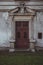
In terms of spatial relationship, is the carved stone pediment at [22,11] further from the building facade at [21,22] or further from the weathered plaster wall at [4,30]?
the weathered plaster wall at [4,30]

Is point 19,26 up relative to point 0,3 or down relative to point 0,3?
down

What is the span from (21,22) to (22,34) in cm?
91

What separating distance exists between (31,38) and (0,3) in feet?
11.2

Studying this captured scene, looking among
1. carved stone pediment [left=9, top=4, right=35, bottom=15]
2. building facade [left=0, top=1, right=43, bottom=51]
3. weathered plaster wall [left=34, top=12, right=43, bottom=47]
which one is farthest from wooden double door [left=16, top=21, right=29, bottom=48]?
carved stone pediment [left=9, top=4, right=35, bottom=15]

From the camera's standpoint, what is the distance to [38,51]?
18.0 meters

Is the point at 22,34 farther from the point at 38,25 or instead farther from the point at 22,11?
the point at 22,11

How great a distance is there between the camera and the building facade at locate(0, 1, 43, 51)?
18.2m

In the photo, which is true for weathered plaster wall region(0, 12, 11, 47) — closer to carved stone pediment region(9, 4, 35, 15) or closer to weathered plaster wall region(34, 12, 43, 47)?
carved stone pediment region(9, 4, 35, 15)

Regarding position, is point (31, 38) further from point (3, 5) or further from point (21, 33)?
point (3, 5)

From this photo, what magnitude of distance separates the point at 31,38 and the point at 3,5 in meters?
3.16

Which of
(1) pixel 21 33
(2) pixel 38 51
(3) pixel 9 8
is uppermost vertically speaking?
(3) pixel 9 8

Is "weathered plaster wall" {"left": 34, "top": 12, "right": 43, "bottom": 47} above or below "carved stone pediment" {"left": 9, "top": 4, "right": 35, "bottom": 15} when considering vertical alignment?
below

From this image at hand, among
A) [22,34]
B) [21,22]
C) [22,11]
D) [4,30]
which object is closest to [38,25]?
[21,22]

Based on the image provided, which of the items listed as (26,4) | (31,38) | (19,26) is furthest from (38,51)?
(26,4)
